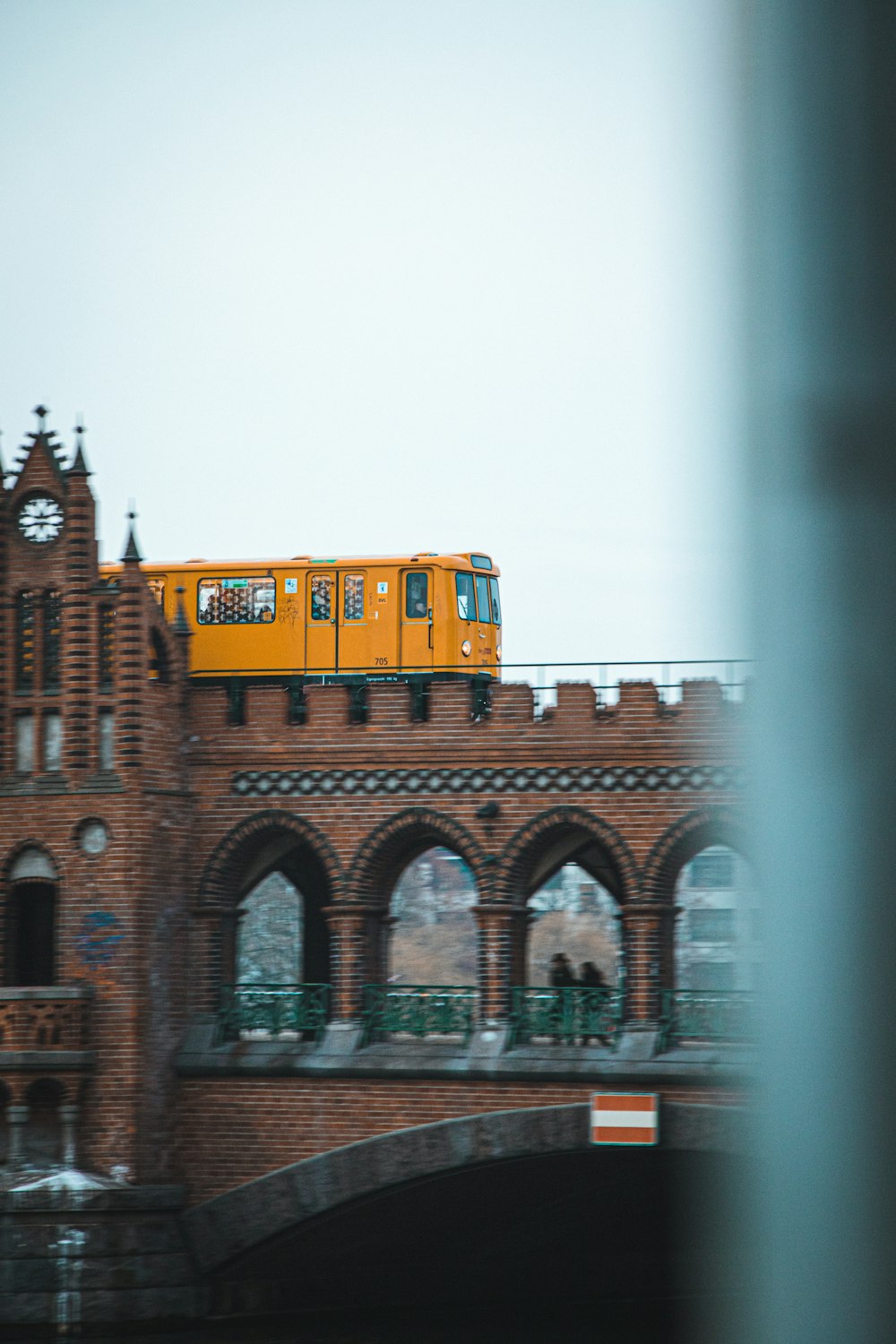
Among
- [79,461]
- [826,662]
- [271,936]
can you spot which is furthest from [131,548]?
[271,936]

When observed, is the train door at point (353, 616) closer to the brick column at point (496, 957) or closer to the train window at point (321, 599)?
the train window at point (321, 599)

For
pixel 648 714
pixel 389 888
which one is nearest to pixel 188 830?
pixel 389 888

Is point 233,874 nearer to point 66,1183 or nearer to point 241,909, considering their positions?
point 241,909

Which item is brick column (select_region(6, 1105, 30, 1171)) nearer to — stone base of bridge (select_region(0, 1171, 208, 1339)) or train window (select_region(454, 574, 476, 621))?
stone base of bridge (select_region(0, 1171, 208, 1339))

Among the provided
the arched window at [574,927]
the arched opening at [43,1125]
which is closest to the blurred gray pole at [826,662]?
the arched opening at [43,1125]

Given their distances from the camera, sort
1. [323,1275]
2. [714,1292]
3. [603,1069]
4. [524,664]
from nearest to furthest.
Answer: [714,1292] < [603,1069] < [524,664] < [323,1275]

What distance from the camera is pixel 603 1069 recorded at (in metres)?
A: 17.5

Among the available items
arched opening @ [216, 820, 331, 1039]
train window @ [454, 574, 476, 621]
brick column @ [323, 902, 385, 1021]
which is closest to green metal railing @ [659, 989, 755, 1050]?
brick column @ [323, 902, 385, 1021]

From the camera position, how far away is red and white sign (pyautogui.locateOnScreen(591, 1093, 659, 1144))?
17.1 metres

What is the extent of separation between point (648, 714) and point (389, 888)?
11.1ft

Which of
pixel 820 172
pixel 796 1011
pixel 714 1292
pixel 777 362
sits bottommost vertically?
pixel 714 1292

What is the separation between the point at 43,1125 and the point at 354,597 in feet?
26.0

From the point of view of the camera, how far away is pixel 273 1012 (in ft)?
61.9

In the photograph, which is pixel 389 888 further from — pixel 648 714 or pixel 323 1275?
pixel 323 1275
